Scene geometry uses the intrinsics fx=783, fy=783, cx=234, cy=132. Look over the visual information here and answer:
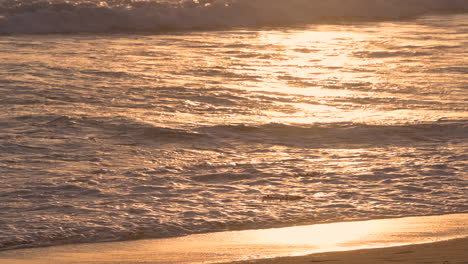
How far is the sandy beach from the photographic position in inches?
178

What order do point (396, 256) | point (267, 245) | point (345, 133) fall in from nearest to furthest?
point (396, 256), point (267, 245), point (345, 133)

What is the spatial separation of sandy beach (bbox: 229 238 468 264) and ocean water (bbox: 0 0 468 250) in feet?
3.41

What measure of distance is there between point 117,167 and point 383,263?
3360 millimetres

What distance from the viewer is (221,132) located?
28.5ft

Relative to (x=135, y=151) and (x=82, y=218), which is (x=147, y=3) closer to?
(x=135, y=151)

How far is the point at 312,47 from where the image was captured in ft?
52.5

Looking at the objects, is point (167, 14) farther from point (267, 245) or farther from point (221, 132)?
point (267, 245)

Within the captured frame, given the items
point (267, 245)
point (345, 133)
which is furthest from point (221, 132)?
point (267, 245)

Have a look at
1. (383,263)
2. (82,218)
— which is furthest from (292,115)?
(383,263)

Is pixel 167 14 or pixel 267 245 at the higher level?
pixel 167 14

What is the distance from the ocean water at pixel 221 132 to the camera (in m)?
6.01

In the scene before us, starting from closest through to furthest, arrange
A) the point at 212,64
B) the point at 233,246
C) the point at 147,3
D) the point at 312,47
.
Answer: the point at 233,246 → the point at 212,64 → the point at 312,47 → the point at 147,3

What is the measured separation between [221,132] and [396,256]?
4286mm

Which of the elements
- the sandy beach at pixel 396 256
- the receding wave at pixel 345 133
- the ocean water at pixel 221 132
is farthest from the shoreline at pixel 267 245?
the receding wave at pixel 345 133
